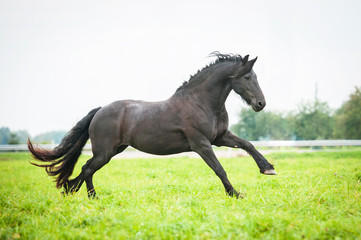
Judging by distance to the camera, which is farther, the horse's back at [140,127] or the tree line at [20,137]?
the tree line at [20,137]

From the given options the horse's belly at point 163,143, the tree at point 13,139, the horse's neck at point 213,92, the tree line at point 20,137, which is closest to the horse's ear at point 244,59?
the horse's neck at point 213,92

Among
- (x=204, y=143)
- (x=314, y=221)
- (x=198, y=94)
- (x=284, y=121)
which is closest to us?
(x=314, y=221)

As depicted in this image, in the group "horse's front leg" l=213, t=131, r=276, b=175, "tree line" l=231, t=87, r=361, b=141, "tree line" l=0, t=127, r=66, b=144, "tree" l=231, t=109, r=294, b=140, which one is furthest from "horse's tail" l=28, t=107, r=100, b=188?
"tree" l=231, t=109, r=294, b=140

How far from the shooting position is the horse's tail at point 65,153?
5676 millimetres

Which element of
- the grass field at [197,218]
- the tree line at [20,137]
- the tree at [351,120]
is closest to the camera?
the grass field at [197,218]

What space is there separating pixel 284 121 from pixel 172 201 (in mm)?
38831

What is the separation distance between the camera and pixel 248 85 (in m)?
5.00

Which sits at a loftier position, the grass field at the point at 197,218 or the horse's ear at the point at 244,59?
the horse's ear at the point at 244,59

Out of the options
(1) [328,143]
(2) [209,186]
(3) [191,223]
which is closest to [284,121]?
(1) [328,143]

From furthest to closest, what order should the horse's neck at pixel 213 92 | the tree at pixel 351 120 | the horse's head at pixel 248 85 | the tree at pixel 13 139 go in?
the tree at pixel 351 120 < the tree at pixel 13 139 < the horse's neck at pixel 213 92 < the horse's head at pixel 248 85

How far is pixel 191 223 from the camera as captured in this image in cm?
315

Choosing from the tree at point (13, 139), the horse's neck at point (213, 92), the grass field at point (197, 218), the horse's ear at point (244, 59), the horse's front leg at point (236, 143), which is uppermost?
the horse's ear at point (244, 59)

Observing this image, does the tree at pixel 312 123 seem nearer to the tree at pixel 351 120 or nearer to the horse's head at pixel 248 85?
the tree at pixel 351 120

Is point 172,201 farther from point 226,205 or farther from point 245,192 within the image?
point 245,192
